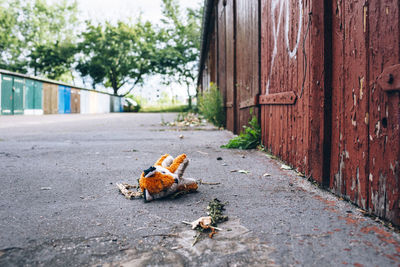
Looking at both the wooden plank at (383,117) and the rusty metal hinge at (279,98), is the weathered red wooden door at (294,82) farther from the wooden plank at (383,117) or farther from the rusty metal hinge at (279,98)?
the wooden plank at (383,117)

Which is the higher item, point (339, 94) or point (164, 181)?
point (339, 94)

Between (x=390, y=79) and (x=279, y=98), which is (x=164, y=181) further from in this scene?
(x=279, y=98)

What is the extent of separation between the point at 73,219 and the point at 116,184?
62 centimetres

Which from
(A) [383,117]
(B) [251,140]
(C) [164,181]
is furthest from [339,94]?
(B) [251,140]

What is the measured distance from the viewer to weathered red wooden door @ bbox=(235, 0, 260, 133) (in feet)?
12.1

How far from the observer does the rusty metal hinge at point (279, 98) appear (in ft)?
7.82

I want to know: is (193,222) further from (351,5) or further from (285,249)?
(351,5)

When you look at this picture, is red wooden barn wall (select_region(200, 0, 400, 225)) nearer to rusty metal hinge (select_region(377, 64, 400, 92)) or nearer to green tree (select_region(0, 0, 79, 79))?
rusty metal hinge (select_region(377, 64, 400, 92))

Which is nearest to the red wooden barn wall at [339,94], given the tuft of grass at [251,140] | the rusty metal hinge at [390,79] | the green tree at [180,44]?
the rusty metal hinge at [390,79]

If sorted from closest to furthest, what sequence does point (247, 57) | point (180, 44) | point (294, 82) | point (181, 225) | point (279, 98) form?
point (181, 225) → point (294, 82) → point (279, 98) → point (247, 57) → point (180, 44)

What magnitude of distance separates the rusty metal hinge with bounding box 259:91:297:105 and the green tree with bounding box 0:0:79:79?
35.6 metres

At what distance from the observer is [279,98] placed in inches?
107

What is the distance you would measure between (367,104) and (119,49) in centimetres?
3513

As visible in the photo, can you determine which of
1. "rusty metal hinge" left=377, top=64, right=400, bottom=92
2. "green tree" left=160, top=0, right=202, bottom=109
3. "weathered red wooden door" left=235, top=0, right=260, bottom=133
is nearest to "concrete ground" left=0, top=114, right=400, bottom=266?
"rusty metal hinge" left=377, top=64, right=400, bottom=92
